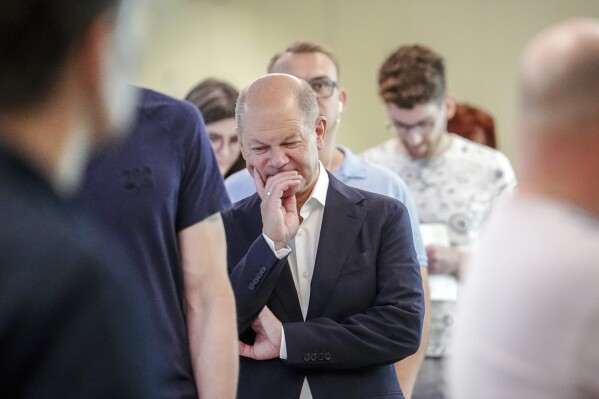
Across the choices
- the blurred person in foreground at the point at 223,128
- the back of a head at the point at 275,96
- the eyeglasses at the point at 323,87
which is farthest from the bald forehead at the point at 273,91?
the blurred person in foreground at the point at 223,128

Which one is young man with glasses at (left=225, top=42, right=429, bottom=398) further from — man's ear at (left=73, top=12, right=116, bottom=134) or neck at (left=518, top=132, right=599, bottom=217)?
man's ear at (left=73, top=12, right=116, bottom=134)

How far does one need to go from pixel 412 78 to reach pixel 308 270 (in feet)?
5.69

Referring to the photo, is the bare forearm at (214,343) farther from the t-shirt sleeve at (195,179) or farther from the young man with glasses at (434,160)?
the young man with glasses at (434,160)

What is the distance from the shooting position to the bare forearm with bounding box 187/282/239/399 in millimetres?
2107

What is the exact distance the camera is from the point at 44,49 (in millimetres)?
957

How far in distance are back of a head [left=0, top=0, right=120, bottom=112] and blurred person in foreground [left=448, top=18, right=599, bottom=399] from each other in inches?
29.4

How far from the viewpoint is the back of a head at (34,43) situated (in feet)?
3.10

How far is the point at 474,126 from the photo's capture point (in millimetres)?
5383

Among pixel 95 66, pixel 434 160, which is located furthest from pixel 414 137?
pixel 95 66

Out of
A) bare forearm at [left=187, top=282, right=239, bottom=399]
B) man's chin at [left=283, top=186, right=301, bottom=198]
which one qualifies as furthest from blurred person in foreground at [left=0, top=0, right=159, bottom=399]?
man's chin at [left=283, top=186, right=301, bottom=198]

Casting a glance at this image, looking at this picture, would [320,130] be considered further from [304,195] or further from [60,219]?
[60,219]

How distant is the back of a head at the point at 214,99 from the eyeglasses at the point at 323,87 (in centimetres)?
70

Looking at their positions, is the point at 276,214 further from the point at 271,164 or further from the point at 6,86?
the point at 6,86

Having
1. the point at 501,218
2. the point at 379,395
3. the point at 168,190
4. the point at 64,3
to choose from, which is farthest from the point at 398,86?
the point at 64,3
